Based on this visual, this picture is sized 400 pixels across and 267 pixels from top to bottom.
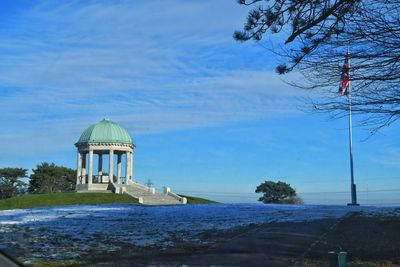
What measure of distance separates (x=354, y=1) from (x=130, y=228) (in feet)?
32.3

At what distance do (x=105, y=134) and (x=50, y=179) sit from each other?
2350 cm

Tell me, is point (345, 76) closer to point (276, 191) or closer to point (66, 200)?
point (66, 200)

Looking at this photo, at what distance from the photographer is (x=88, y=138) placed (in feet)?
166

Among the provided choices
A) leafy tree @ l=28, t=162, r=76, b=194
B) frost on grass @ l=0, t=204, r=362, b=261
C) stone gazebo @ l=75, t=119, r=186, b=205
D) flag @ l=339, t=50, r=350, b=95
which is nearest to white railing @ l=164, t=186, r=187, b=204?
stone gazebo @ l=75, t=119, r=186, b=205

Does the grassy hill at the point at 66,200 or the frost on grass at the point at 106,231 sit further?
the grassy hill at the point at 66,200

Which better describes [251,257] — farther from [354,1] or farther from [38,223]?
[38,223]

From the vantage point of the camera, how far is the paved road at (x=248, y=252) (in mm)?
9375

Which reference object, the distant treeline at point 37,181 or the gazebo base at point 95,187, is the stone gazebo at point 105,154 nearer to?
the gazebo base at point 95,187

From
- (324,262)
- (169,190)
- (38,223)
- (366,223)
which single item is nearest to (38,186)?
(169,190)

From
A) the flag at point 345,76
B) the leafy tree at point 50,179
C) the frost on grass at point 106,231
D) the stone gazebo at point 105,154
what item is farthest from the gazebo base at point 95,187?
the flag at point 345,76

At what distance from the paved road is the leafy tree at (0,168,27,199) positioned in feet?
201

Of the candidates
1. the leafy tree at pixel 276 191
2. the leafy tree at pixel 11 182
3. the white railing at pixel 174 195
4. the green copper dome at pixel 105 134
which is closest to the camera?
the white railing at pixel 174 195

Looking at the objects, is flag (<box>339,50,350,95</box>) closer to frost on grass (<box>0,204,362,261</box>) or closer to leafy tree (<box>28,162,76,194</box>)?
frost on grass (<box>0,204,362,261</box>)

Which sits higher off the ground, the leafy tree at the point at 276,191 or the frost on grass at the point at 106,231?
the leafy tree at the point at 276,191
